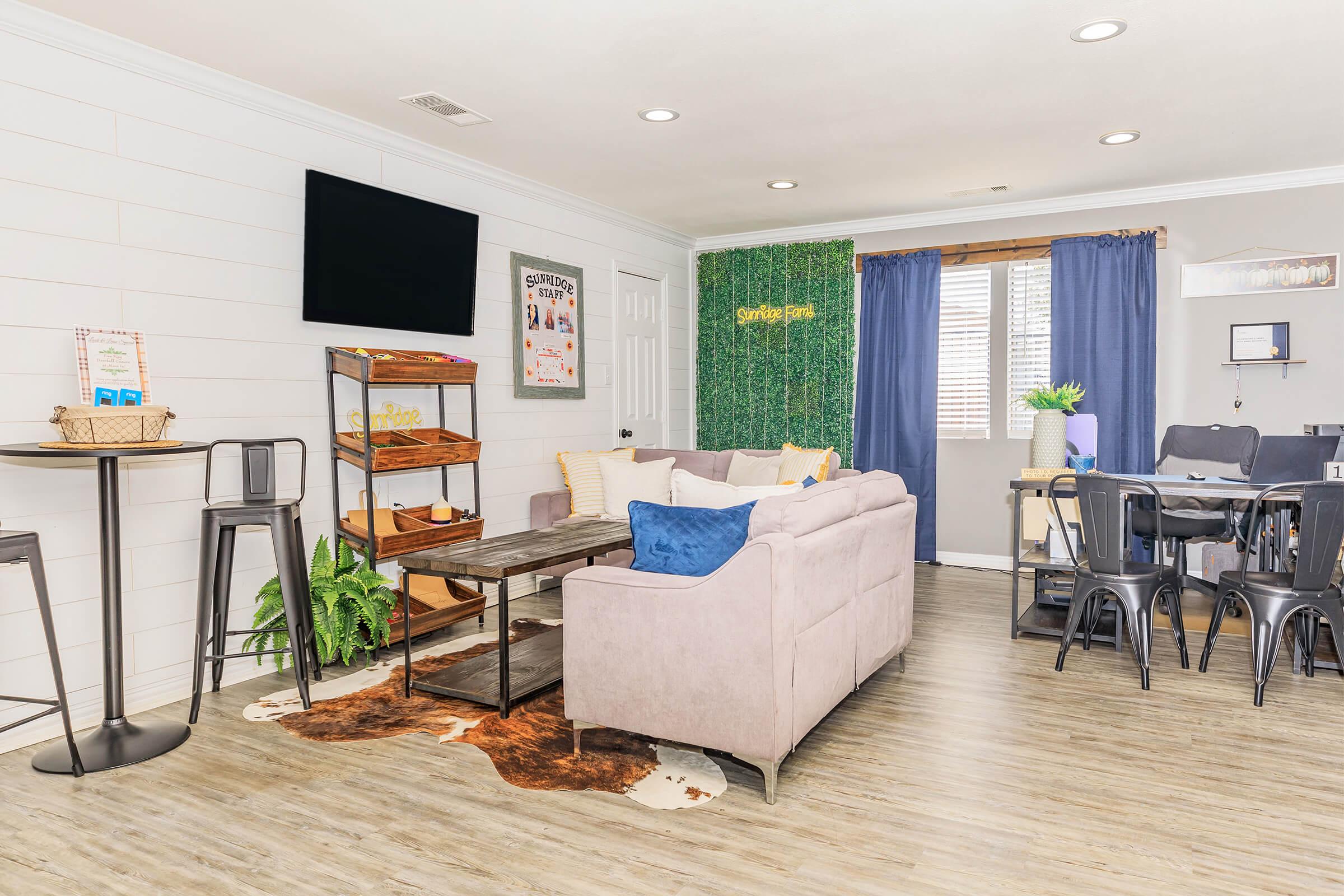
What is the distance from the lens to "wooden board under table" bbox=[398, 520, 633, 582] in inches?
129

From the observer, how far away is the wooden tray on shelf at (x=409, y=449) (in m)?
4.07

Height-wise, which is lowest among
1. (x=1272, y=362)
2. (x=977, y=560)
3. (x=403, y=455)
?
(x=977, y=560)

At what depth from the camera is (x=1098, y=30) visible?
324 cm

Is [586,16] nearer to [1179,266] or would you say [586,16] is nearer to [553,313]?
[553,313]

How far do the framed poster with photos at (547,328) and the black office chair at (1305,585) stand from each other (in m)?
3.95

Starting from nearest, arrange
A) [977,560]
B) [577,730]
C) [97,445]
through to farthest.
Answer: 1. [97,445]
2. [577,730]
3. [977,560]

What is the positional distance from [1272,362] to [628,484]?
4.19 meters

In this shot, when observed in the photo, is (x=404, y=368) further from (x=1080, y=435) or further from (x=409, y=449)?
(x=1080, y=435)

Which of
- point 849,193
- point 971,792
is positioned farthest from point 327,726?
point 849,193

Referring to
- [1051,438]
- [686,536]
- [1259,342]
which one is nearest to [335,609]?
[686,536]

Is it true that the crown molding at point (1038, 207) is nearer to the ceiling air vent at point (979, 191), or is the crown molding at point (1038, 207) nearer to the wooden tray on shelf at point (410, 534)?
the ceiling air vent at point (979, 191)

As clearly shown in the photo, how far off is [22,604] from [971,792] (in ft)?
11.1

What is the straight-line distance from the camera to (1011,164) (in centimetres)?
507

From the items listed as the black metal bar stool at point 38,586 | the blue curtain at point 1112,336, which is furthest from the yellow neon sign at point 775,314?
the black metal bar stool at point 38,586
